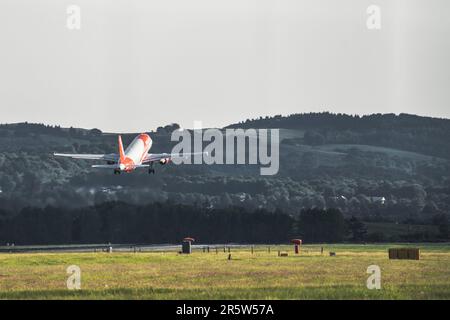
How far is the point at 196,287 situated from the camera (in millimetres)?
72562

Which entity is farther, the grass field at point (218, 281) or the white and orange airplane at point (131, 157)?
the white and orange airplane at point (131, 157)

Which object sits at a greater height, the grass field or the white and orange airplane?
the white and orange airplane

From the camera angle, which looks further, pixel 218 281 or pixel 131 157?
pixel 131 157

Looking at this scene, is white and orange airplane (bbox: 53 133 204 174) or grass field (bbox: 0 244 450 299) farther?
white and orange airplane (bbox: 53 133 204 174)

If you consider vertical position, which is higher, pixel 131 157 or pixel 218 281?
pixel 131 157

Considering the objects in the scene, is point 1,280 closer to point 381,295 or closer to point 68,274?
point 68,274

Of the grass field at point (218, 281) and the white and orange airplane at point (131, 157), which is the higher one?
the white and orange airplane at point (131, 157)

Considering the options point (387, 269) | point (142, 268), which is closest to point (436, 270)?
point (387, 269)

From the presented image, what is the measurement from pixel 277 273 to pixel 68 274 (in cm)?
1592

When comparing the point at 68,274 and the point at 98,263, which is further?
the point at 98,263
